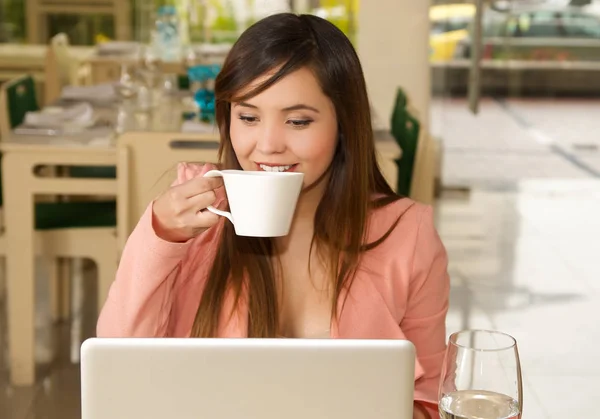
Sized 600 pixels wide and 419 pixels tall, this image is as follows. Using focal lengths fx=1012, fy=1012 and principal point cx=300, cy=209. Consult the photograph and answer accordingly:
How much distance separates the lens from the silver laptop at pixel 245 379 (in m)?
0.88

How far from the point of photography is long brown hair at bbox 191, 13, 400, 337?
4.66 feet

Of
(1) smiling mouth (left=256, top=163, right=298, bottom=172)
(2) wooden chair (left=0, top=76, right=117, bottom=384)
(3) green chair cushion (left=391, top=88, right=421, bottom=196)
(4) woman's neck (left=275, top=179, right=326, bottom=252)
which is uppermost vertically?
(1) smiling mouth (left=256, top=163, right=298, bottom=172)

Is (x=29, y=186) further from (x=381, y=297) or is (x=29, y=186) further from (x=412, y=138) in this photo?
(x=381, y=297)

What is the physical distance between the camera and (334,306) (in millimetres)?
1485

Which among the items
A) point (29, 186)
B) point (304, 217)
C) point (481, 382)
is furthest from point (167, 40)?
point (481, 382)

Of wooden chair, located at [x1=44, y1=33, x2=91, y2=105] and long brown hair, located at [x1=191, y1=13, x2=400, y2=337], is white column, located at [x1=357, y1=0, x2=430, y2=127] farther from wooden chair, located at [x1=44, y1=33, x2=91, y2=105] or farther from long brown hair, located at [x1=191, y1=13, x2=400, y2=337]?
long brown hair, located at [x1=191, y1=13, x2=400, y2=337]

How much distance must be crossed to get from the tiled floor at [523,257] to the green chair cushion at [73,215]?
0.47 m

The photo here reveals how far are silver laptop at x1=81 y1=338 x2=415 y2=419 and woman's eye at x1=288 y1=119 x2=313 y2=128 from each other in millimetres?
554

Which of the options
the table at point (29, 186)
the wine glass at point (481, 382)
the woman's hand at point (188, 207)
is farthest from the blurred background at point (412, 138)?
the wine glass at point (481, 382)

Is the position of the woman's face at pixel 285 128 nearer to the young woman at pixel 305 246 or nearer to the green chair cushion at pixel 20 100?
the young woman at pixel 305 246

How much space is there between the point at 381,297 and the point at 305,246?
149 millimetres

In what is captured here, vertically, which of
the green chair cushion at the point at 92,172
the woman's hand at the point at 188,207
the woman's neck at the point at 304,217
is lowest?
the green chair cushion at the point at 92,172

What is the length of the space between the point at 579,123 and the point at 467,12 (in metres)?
1.31

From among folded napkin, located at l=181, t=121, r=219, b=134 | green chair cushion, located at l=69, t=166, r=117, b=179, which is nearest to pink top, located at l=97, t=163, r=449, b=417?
folded napkin, located at l=181, t=121, r=219, b=134
